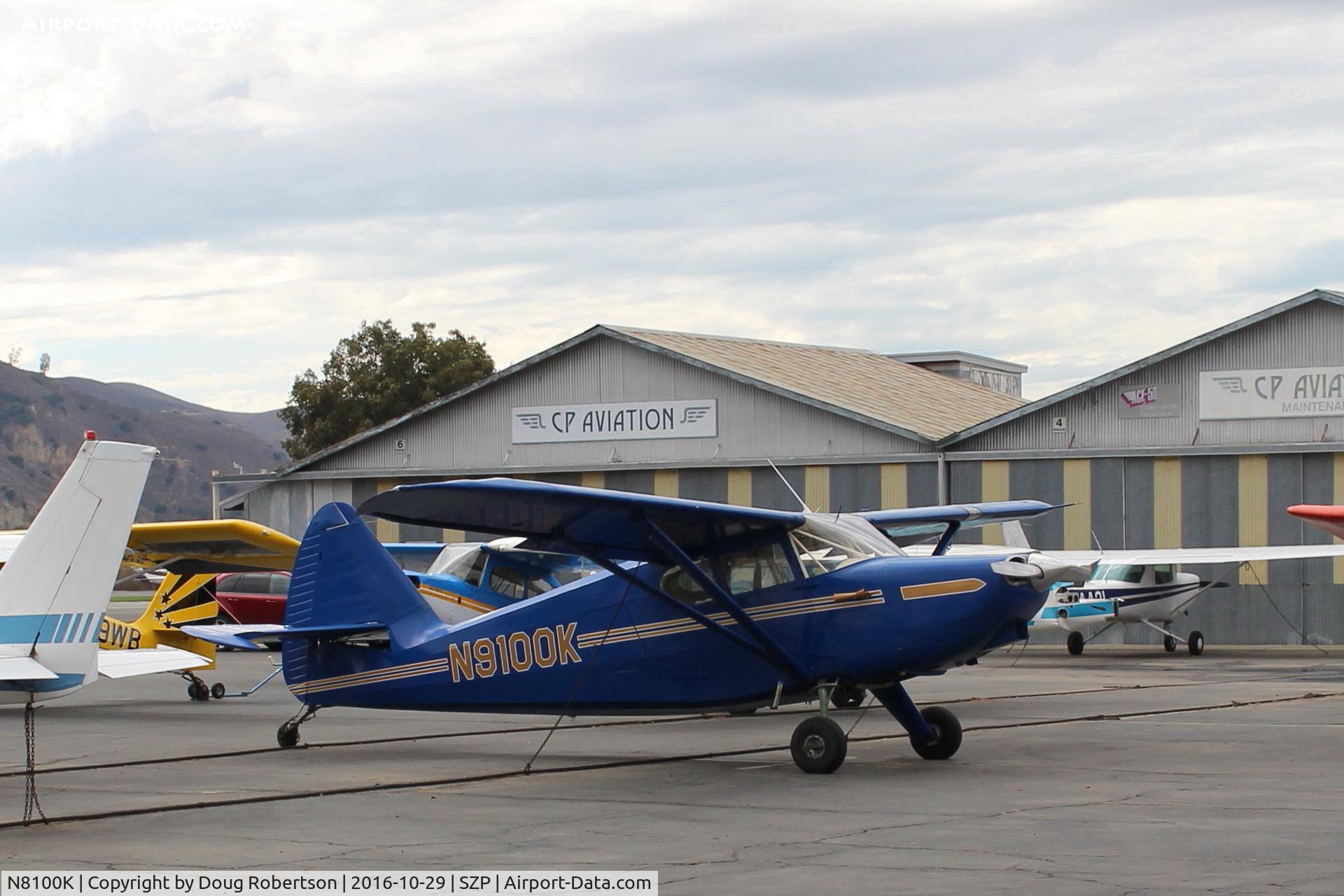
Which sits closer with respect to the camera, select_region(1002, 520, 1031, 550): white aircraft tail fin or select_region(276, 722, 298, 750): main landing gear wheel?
select_region(276, 722, 298, 750): main landing gear wheel

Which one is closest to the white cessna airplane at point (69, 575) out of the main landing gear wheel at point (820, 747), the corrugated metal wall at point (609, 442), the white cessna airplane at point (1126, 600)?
the main landing gear wheel at point (820, 747)

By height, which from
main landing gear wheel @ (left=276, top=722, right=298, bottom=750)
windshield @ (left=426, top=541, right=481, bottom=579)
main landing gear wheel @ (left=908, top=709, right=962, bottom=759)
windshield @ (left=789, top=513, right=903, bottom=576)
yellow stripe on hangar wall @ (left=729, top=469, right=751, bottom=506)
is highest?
yellow stripe on hangar wall @ (left=729, top=469, right=751, bottom=506)

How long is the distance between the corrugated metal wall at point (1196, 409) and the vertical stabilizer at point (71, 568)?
2795 centimetres

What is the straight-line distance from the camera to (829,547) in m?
12.6

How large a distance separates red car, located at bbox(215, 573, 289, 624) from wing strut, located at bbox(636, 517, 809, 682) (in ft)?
87.3

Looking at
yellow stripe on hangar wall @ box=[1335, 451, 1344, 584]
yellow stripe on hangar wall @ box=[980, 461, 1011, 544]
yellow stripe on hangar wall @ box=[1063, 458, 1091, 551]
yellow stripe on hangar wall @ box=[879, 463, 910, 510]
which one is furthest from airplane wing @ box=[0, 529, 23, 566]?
yellow stripe on hangar wall @ box=[1335, 451, 1344, 584]

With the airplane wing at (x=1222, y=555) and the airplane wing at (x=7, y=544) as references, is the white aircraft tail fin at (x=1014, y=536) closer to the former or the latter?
the airplane wing at (x=1222, y=555)

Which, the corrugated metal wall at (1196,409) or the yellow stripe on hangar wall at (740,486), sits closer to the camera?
the corrugated metal wall at (1196,409)

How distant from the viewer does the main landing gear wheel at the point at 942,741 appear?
12836 mm

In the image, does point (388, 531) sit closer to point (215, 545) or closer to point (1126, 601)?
point (1126, 601)

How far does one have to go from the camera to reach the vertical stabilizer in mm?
9852

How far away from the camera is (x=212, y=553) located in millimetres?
19125

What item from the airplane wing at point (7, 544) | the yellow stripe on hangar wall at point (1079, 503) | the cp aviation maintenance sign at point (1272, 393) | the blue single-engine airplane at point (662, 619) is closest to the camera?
the blue single-engine airplane at point (662, 619)

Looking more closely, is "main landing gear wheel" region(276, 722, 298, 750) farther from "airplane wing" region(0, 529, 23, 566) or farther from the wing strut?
"airplane wing" region(0, 529, 23, 566)
